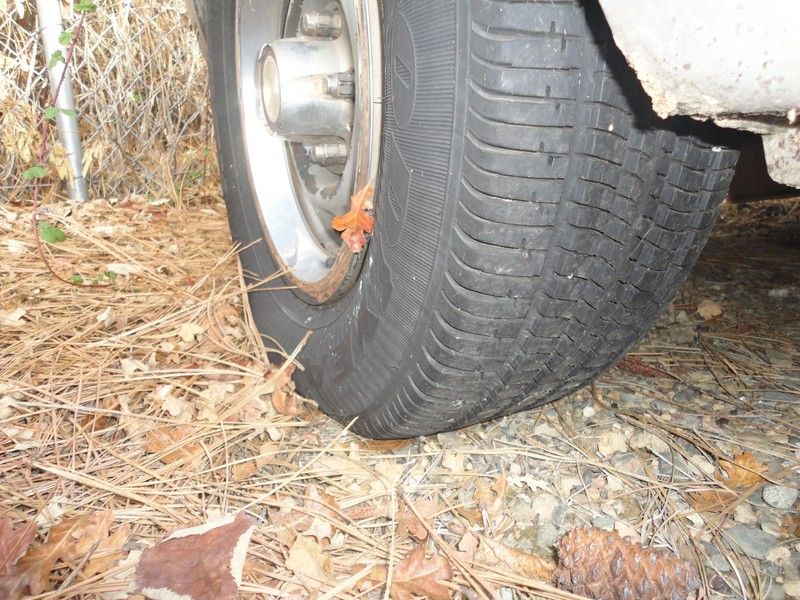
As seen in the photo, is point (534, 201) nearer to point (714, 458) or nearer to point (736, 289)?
point (714, 458)

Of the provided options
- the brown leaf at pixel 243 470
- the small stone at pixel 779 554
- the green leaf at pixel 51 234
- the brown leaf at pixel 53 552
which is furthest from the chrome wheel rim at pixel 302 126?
the green leaf at pixel 51 234

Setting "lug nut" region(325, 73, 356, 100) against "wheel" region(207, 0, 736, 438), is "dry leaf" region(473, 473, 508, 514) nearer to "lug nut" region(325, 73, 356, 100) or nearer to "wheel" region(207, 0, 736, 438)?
"wheel" region(207, 0, 736, 438)

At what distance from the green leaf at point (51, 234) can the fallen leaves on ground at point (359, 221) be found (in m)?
1.46

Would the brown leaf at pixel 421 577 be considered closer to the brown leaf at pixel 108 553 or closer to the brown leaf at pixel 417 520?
the brown leaf at pixel 417 520

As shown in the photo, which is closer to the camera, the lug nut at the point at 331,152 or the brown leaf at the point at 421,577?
the brown leaf at the point at 421,577

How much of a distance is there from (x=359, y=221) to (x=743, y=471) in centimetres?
81

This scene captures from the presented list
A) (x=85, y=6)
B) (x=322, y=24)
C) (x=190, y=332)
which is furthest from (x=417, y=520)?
(x=85, y=6)

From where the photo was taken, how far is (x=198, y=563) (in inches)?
37.1

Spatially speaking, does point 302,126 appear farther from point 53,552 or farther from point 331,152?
point 53,552

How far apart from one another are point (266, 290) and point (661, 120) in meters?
1.00

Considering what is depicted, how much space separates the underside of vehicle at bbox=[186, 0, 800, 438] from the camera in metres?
0.67

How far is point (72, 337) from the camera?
61.9 inches

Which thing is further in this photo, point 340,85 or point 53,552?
point 340,85

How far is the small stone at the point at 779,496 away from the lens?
1080 mm
